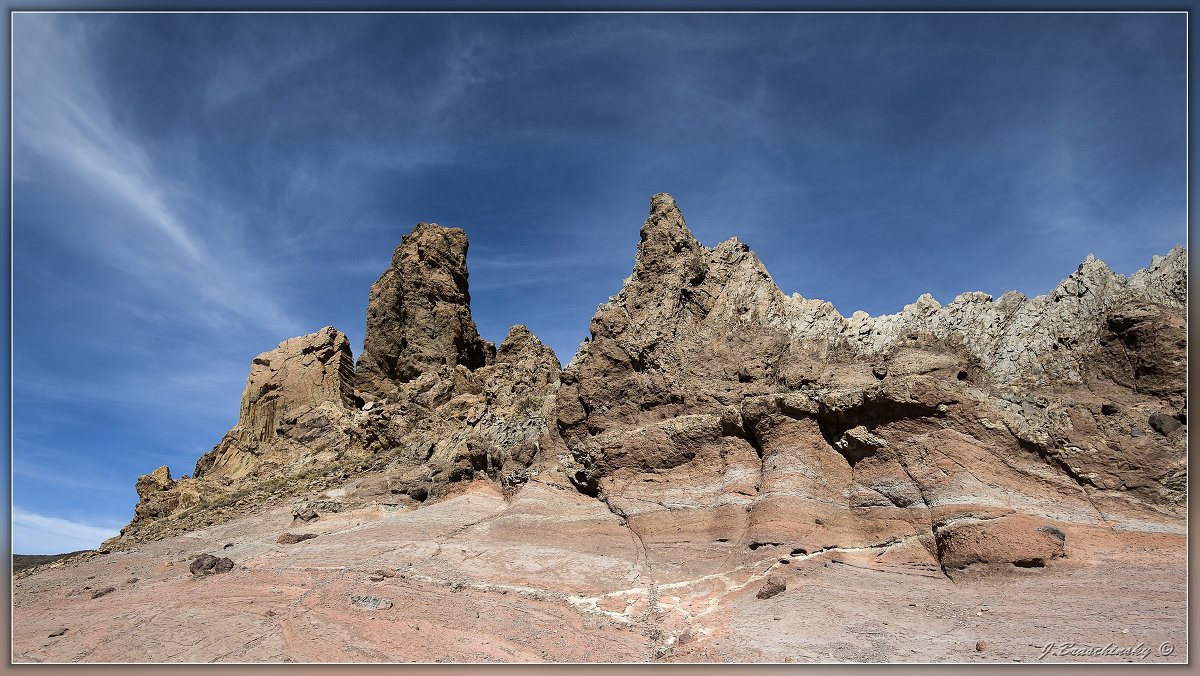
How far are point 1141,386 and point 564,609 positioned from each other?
12.8 meters

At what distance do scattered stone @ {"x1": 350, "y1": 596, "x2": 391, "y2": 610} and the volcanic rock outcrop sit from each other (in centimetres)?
562

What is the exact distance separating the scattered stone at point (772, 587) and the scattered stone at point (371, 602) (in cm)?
737

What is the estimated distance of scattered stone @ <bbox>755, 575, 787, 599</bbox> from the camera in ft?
45.5

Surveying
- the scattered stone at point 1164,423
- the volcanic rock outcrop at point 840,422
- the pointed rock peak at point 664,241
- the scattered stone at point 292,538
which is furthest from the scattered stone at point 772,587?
the scattered stone at point 292,538

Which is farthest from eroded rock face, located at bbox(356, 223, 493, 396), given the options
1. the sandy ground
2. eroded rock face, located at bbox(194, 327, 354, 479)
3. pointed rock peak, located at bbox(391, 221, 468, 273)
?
the sandy ground

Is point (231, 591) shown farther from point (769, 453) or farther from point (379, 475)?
point (769, 453)

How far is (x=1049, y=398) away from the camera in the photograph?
1519cm

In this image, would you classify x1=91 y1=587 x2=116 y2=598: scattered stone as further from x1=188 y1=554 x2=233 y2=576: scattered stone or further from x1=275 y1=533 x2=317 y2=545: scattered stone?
x1=275 y1=533 x2=317 y2=545: scattered stone

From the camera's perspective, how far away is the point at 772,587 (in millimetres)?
13930

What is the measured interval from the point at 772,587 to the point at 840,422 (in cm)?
441

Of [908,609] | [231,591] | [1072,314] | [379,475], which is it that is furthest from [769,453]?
[379,475]

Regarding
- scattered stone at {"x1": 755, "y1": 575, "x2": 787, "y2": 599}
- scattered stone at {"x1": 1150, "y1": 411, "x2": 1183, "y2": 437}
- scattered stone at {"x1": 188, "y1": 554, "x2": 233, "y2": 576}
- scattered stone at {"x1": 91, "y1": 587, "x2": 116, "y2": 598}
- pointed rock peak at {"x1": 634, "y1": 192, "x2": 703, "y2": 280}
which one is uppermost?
pointed rock peak at {"x1": 634, "y1": 192, "x2": 703, "y2": 280}

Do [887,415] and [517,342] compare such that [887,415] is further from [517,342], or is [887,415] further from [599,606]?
[517,342]

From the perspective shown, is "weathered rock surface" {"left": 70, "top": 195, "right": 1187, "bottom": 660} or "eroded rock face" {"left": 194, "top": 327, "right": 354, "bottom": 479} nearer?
"weathered rock surface" {"left": 70, "top": 195, "right": 1187, "bottom": 660}
